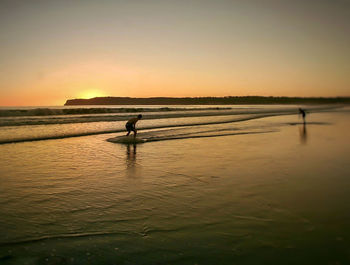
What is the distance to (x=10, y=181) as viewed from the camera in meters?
7.81

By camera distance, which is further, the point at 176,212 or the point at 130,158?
the point at 130,158

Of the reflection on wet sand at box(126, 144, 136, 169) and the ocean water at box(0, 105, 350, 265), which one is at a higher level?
the reflection on wet sand at box(126, 144, 136, 169)

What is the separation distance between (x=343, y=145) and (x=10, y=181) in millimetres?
14367

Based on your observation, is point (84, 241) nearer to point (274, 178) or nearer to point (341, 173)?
point (274, 178)

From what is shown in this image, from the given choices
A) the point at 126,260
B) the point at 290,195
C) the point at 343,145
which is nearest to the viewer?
the point at 126,260

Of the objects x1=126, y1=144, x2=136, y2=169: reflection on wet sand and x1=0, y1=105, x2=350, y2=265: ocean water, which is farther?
x1=126, y1=144, x2=136, y2=169: reflection on wet sand

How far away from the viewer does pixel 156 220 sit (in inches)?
199

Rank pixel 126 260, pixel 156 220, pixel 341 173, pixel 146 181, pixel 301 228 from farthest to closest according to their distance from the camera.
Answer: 1. pixel 341 173
2. pixel 146 181
3. pixel 156 220
4. pixel 301 228
5. pixel 126 260

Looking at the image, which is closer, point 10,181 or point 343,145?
point 10,181

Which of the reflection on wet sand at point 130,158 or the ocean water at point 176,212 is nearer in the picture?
the ocean water at point 176,212

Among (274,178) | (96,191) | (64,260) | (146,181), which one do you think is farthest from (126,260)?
(274,178)

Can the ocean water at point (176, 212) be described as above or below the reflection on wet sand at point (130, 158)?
below

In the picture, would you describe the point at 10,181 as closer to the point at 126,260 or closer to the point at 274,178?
the point at 126,260

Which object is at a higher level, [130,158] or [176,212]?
[130,158]
